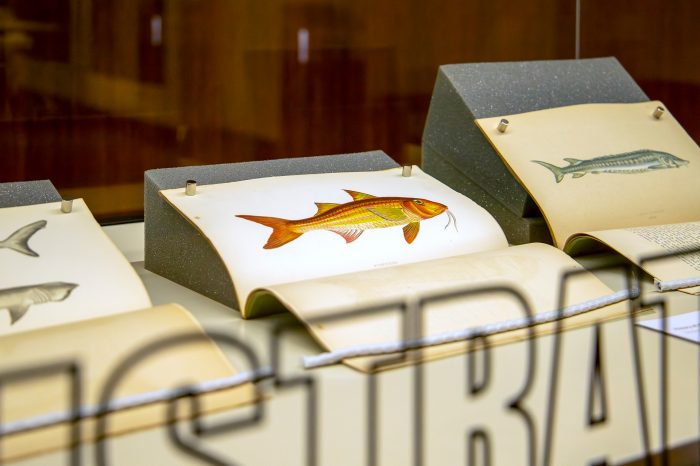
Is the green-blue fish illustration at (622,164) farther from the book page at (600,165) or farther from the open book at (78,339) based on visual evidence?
the open book at (78,339)

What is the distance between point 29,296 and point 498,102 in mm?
976

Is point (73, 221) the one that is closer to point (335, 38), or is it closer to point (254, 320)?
point (254, 320)

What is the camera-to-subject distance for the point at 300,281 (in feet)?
4.06

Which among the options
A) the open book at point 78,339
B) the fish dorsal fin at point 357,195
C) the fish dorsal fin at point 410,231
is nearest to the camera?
the open book at point 78,339

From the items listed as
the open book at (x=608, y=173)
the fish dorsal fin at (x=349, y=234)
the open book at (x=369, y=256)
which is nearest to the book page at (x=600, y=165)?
the open book at (x=608, y=173)

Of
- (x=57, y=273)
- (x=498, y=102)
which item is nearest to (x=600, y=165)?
(x=498, y=102)

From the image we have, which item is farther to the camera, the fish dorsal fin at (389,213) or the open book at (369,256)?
the fish dorsal fin at (389,213)

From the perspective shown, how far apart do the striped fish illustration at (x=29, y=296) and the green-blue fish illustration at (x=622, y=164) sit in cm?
83

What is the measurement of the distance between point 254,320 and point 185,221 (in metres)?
0.23

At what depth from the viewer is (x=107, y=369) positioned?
959 mm

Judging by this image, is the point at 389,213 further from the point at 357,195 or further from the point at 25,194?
the point at 25,194

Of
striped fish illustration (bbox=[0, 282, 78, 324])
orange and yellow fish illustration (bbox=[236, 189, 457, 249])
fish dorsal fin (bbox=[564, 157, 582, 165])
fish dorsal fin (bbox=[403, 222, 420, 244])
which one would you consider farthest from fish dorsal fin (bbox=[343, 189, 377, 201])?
striped fish illustration (bbox=[0, 282, 78, 324])

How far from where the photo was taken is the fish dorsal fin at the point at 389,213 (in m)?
1.46

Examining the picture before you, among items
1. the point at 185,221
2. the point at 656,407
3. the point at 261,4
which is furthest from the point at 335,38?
the point at 656,407
